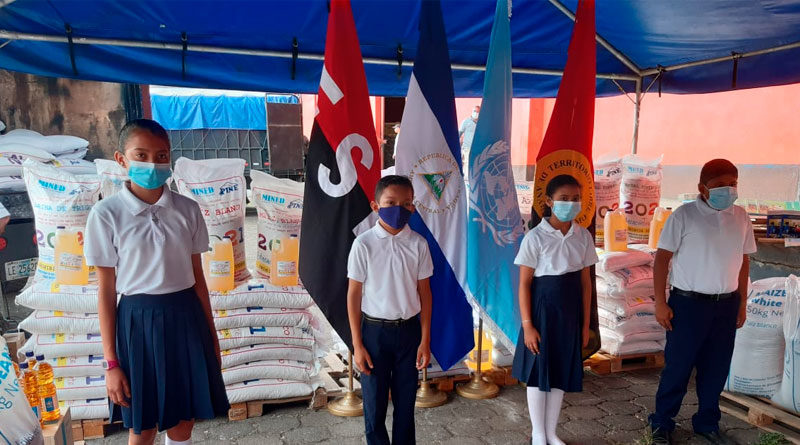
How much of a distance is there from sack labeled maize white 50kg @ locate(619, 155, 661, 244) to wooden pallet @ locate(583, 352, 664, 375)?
1.00 m

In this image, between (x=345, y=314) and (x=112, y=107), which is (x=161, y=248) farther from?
(x=112, y=107)

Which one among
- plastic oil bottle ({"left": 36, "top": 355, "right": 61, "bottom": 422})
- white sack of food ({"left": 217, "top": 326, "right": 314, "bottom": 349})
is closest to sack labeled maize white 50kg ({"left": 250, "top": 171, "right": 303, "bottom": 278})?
white sack of food ({"left": 217, "top": 326, "right": 314, "bottom": 349})

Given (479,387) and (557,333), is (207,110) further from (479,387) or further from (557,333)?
(557,333)

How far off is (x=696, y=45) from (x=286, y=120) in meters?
10.0

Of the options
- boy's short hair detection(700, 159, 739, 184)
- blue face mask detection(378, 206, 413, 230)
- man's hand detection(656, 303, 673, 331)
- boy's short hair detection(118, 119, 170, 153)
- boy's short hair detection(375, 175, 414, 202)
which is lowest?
man's hand detection(656, 303, 673, 331)

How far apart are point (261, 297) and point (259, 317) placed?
137 millimetres

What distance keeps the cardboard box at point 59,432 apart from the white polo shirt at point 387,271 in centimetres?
134

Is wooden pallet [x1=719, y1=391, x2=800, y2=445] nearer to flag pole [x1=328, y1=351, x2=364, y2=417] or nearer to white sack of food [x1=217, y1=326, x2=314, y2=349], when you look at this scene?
flag pole [x1=328, y1=351, x2=364, y2=417]

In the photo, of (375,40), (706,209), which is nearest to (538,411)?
(706,209)

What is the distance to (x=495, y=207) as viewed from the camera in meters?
3.23

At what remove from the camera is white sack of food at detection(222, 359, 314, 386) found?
329 cm

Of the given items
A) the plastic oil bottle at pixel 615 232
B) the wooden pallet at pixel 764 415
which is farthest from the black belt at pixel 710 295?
the plastic oil bottle at pixel 615 232

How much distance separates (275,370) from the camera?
3379 mm

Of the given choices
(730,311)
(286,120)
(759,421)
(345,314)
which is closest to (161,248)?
(345,314)
